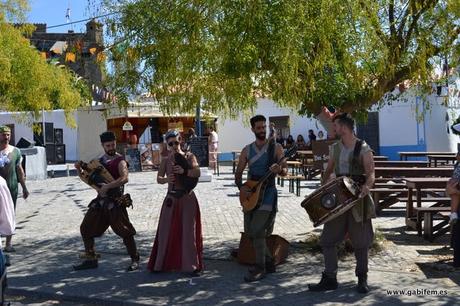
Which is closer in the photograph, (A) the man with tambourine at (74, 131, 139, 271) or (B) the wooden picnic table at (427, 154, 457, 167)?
(A) the man with tambourine at (74, 131, 139, 271)

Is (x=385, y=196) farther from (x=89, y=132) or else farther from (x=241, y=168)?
(x=89, y=132)

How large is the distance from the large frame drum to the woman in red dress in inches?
56.9

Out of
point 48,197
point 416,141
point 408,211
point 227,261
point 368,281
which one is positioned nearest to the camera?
point 368,281

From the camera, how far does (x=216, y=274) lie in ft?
24.1

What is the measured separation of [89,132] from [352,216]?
70.1 feet

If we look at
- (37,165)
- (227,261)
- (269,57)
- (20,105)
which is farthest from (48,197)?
(269,57)

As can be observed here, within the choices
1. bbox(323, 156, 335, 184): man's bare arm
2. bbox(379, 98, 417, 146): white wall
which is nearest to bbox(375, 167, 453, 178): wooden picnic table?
bbox(323, 156, 335, 184): man's bare arm

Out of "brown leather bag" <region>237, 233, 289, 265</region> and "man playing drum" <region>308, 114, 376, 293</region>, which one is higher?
"man playing drum" <region>308, 114, 376, 293</region>

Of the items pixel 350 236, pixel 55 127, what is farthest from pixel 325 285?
pixel 55 127

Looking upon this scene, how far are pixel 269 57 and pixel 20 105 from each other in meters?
14.1

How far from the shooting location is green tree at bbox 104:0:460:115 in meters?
6.95

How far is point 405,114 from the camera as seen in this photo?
25328 millimetres

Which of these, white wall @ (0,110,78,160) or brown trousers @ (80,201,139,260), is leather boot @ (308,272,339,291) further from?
white wall @ (0,110,78,160)

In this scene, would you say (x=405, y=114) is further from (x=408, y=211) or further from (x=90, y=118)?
(x=408, y=211)
